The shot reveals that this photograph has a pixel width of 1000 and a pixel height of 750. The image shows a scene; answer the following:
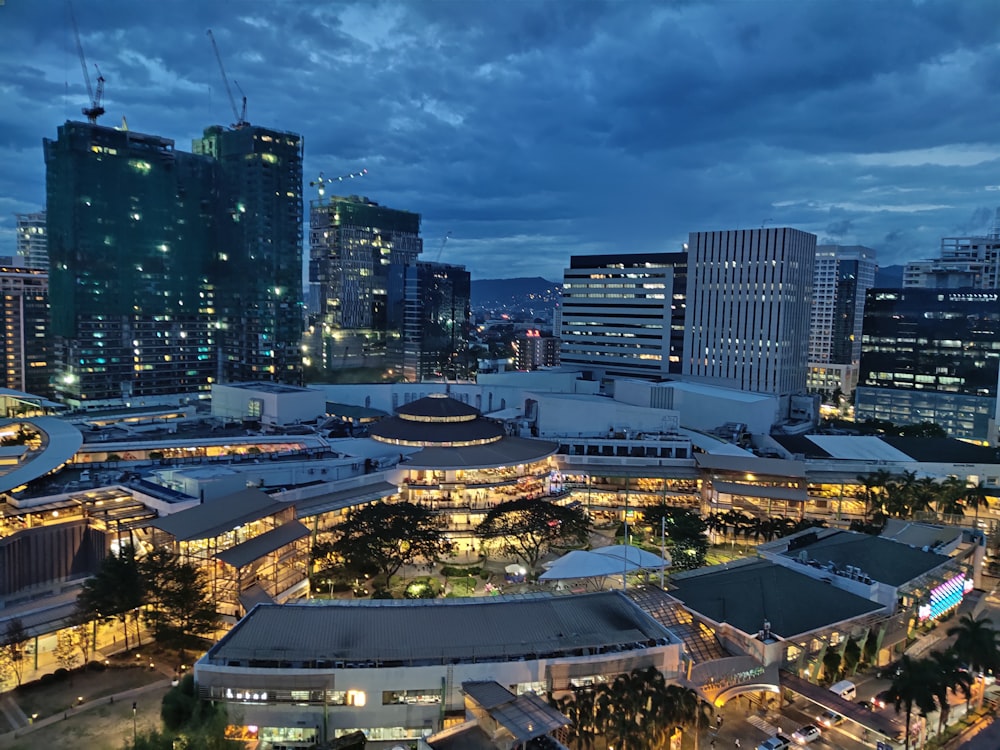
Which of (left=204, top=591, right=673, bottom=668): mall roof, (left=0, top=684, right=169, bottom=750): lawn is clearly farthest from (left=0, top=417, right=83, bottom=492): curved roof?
(left=204, top=591, right=673, bottom=668): mall roof

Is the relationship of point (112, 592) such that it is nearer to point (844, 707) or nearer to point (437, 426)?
point (437, 426)

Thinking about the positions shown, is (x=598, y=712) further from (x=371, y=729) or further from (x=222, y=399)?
(x=222, y=399)

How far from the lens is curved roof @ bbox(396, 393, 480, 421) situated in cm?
6732

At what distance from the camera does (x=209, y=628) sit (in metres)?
35.2

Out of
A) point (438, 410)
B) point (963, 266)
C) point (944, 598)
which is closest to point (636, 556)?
point (944, 598)

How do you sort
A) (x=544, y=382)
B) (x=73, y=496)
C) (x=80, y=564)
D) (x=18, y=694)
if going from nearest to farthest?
(x=18, y=694), (x=80, y=564), (x=73, y=496), (x=544, y=382)

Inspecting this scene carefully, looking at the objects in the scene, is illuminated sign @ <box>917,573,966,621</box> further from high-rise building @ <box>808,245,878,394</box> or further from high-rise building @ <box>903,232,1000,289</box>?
high-rise building @ <box>808,245,878,394</box>

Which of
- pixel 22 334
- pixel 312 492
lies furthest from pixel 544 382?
pixel 22 334

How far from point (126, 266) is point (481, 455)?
3376 inches

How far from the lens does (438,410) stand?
67938mm

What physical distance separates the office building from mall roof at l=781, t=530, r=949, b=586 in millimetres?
135906

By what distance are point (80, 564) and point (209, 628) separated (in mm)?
12715

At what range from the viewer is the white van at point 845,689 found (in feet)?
110

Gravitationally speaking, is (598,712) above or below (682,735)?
above
